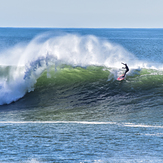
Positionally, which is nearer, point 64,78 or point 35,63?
point 35,63

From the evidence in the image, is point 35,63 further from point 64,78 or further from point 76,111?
point 76,111

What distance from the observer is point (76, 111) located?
14234 mm

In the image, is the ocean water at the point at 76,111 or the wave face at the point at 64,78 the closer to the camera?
the ocean water at the point at 76,111

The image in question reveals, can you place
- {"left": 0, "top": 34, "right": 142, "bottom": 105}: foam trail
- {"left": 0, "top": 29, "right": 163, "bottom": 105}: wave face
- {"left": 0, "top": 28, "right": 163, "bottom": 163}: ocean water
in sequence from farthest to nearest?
{"left": 0, "top": 29, "right": 163, "bottom": 105}: wave face
{"left": 0, "top": 34, "right": 142, "bottom": 105}: foam trail
{"left": 0, "top": 28, "right": 163, "bottom": 163}: ocean water

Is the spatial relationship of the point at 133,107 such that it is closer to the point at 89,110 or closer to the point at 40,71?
the point at 89,110

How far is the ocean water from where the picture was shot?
8.92 metres

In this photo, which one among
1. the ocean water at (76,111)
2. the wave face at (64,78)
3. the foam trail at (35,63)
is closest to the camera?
the ocean water at (76,111)

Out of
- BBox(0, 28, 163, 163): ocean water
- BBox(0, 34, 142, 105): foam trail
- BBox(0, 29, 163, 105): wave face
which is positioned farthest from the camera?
BBox(0, 29, 163, 105): wave face


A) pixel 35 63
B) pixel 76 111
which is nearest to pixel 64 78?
pixel 35 63

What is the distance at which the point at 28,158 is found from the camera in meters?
8.38

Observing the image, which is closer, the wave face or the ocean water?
the ocean water

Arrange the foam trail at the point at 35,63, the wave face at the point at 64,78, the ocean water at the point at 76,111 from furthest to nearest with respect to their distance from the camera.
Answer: the wave face at the point at 64,78, the foam trail at the point at 35,63, the ocean water at the point at 76,111

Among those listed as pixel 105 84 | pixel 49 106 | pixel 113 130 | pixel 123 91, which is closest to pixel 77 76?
pixel 105 84

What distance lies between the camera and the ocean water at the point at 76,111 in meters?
8.92
